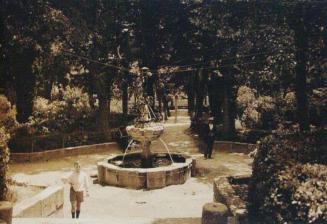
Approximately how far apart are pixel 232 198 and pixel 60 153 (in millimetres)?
13642

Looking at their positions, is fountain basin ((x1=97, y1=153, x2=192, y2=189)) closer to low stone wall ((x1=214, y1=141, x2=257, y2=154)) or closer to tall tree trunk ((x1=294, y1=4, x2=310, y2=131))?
tall tree trunk ((x1=294, y1=4, x2=310, y2=131))

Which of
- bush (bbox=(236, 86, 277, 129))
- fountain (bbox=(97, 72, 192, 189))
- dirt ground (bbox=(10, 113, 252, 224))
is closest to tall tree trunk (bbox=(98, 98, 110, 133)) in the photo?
dirt ground (bbox=(10, 113, 252, 224))

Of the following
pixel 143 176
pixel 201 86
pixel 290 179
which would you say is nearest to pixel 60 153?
pixel 143 176

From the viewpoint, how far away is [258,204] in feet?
31.4

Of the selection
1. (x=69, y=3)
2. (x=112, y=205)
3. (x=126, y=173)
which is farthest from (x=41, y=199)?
(x=69, y=3)

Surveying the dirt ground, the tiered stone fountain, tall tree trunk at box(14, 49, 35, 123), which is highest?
tall tree trunk at box(14, 49, 35, 123)

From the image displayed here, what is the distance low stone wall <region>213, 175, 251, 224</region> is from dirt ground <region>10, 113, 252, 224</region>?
0.91 m

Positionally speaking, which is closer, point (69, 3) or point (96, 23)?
point (69, 3)

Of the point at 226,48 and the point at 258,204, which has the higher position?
the point at 226,48

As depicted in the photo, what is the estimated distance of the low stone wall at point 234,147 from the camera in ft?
78.0

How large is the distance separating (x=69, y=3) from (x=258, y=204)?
17.8 meters

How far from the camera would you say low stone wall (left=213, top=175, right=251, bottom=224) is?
31.2 ft

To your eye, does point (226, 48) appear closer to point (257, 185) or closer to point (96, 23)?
point (96, 23)

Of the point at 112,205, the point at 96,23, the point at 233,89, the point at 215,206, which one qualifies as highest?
the point at 96,23
